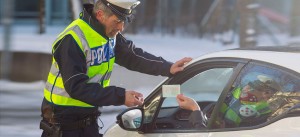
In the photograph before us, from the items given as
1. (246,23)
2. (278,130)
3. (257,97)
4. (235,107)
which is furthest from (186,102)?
(246,23)

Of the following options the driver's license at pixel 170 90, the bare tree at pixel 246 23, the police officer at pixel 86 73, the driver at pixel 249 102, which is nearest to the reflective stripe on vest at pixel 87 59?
the police officer at pixel 86 73

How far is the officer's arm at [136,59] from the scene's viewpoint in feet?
14.5

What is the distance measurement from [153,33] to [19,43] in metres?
7.62

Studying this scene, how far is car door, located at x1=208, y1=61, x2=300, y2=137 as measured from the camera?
3.16 m

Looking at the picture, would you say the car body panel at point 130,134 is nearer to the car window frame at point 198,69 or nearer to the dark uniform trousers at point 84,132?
the car window frame at point 198,69

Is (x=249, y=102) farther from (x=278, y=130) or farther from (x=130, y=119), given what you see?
(x=130, y=119)

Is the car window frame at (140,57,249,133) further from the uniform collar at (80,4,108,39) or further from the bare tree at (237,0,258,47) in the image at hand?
the bare tree at (237,0,258,47)

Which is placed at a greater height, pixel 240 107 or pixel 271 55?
pixel 271 55

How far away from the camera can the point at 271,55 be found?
348 cm

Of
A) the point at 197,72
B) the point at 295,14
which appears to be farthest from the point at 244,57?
the point at 295,14

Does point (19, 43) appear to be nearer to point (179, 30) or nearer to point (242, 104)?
point (179, 30)

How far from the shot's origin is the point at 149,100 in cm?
422

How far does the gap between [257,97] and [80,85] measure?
980 mm

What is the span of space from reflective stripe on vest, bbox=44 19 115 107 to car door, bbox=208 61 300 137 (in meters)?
0.79
